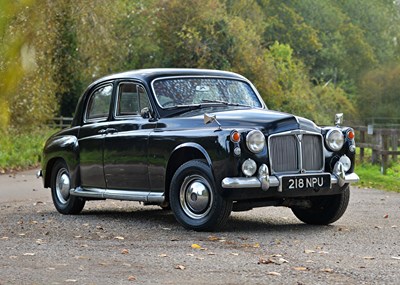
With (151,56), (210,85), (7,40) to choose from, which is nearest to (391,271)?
(210,85)

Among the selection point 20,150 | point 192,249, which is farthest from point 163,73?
point 20,150

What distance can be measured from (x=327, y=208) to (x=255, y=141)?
170 cm

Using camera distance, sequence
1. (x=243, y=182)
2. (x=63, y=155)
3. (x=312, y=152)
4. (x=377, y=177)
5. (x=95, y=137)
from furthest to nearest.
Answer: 1. (x=377, y=177)
2. (x=63, y=155)
3. (x=95, y=137)
4. (x=312, y=152)
5. (x=243, y=182)

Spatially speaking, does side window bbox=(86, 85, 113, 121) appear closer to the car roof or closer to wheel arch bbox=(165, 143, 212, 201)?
the car roof

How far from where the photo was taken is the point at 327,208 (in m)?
12.6

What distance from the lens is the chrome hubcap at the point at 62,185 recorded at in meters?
14.5

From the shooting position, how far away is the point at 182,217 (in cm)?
1186

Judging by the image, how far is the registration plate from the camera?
1150 cm

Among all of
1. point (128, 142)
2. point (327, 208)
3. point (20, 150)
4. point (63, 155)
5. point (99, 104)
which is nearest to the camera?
point (327, 208)

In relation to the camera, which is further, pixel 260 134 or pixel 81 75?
pixel 81 75

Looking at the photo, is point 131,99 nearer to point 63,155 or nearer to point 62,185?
point 63,155

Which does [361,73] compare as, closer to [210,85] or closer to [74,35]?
[74,35]

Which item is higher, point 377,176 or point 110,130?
point 110,130

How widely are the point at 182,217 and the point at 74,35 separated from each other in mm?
34005
